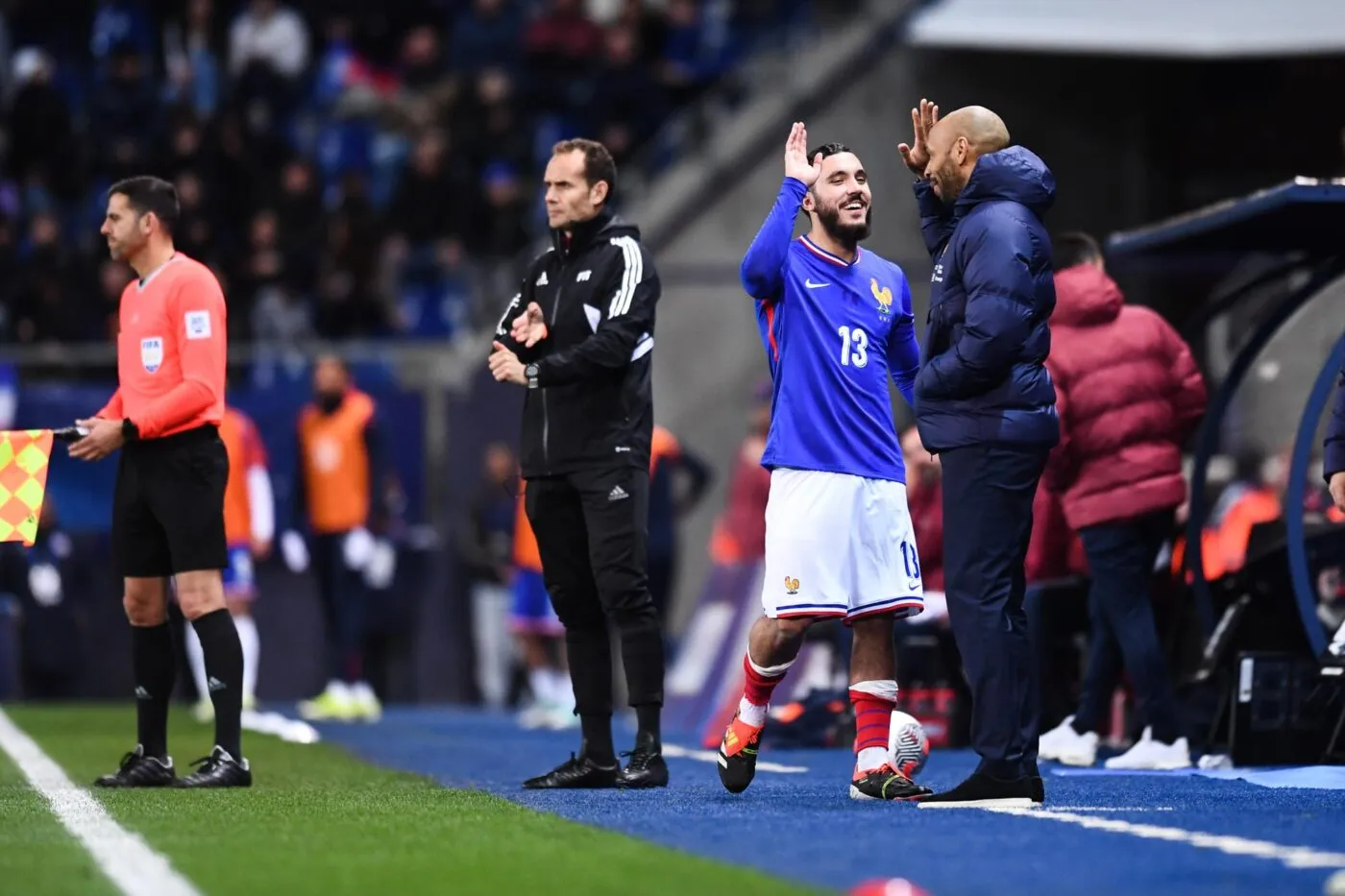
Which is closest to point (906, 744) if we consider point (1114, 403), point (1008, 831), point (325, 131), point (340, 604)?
point (1008, 831)

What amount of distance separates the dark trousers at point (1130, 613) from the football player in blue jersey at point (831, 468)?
7.34 feet

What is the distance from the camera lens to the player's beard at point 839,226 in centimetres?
812

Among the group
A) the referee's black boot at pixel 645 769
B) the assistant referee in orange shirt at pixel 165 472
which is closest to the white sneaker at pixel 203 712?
the assistant referee in orange shirt at pixel 165 472

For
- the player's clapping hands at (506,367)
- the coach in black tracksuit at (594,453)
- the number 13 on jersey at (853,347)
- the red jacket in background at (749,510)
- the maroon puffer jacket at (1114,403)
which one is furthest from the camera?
the red jacket in background at (749,510)

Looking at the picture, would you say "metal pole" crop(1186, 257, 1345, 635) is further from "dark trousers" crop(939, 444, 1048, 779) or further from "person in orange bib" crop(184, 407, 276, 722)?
"person in orange bib" crop(184, 407, 276, 722)

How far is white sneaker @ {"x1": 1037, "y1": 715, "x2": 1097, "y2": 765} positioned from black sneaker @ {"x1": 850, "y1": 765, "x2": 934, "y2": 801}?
89.4 inches

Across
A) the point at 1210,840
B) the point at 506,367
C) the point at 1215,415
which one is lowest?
the point at 1210,840

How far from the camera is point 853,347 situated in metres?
8.14

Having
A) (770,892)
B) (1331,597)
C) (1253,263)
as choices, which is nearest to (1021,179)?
(770,892)

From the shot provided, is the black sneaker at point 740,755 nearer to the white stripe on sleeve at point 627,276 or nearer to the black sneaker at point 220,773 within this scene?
the white stripe on sleeve at point 627,276

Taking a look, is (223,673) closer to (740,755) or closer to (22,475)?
(22,475)

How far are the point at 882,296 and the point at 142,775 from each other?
11.3ft

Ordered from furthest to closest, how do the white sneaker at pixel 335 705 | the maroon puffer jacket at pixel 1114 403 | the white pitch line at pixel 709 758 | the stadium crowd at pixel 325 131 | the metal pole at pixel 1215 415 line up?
the stadium crowd at pixel 325 131, the white sneaker at pixel 335 705, the metal pole at pixel 1215 415, the maroon puffer jacket at pixel 1114 403, the white pitch line at pixel 709 758

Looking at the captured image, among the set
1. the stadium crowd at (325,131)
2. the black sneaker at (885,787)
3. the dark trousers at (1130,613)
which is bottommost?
the black sneaker at (885,787)
